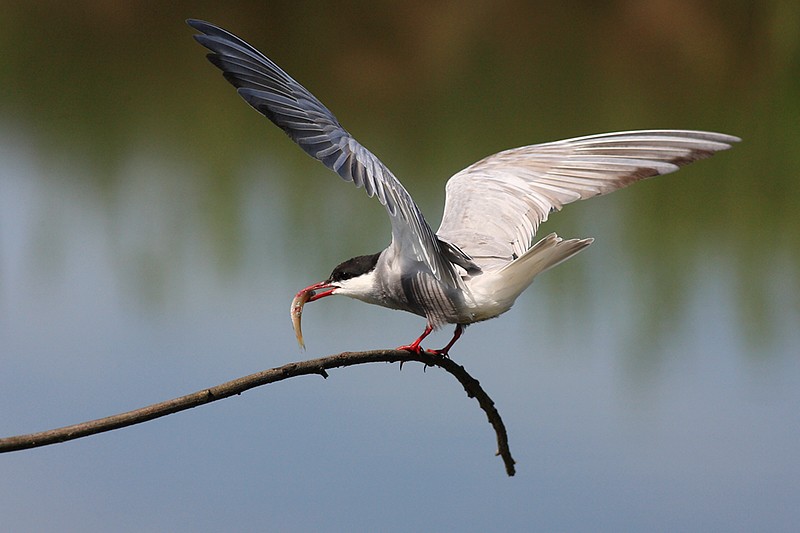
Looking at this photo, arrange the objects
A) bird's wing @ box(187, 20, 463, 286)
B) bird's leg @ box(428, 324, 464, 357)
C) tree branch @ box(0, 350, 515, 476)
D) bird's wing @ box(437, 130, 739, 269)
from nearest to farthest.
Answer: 1. tree branch @ box(0, 350, 515, 476)
2. bird's wing @ box(187, 20, 463, 286)
3. bird's leg @ box(428, 324, 464, 357)
4. bird's wing @ box(437, 130, 739, 269)

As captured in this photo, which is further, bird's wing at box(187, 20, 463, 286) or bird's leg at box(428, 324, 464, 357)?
bird's leg at box(428, 324, 464, 357)

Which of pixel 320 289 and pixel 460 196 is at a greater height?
pixel 460 196

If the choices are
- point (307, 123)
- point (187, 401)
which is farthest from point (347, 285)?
point (187, 401)

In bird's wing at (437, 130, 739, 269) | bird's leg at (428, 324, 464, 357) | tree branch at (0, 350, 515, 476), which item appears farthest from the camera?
bird's wing at (437, 130, 739, 269)

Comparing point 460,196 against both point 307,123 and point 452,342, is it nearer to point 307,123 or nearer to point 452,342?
point 452,342

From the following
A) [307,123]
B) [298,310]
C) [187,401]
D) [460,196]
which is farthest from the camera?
[460,196]

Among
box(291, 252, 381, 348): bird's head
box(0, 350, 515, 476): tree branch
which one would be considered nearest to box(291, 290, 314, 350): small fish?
box(291, 252, 381, 348): bird's head

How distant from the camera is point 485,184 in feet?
7.04

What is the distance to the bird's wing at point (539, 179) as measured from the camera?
1.87 m

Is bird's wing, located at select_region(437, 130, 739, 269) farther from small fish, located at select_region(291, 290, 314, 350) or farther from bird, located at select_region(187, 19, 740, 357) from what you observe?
small fish, located at select_region(291, 290, 314, 350)

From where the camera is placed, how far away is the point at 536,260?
165 cm

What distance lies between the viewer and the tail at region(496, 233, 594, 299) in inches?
62.7

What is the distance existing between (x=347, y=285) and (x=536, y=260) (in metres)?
0.34

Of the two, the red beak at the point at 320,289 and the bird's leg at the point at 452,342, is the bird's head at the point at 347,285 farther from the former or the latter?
the bird's leg at the point at 452,342
